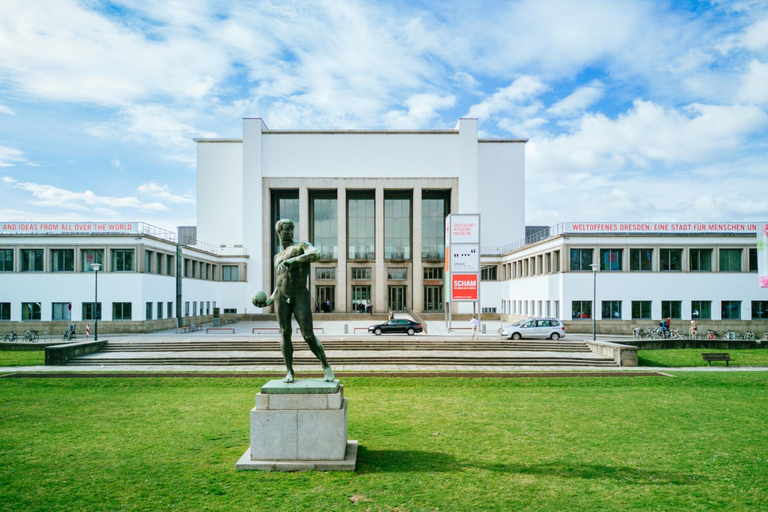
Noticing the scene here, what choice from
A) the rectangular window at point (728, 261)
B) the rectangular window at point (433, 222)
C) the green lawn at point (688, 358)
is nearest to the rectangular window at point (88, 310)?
the green lawn at point (688, 358)

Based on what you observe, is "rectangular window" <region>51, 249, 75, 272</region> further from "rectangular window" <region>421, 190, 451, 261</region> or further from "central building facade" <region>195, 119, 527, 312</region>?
"rectangular window" <region>421, 190, 451, 261</region>

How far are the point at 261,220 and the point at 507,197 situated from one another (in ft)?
103

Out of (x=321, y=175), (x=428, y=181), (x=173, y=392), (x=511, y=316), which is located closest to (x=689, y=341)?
(x=511, y=316)

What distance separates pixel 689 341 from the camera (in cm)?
3381

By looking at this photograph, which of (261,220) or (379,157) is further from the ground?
(379,157)

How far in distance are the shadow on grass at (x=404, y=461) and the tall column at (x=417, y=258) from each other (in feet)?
183

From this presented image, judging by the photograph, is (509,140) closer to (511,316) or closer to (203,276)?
(511,316)

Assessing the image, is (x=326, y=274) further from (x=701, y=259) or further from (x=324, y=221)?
(x=701, y=259)

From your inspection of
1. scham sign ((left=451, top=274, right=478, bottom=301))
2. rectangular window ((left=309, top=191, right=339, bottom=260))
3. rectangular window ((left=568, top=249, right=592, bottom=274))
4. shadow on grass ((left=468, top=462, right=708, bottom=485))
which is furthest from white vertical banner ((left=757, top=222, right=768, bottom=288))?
rectangular window ((left=309, top=191, right=339, bottom=260))

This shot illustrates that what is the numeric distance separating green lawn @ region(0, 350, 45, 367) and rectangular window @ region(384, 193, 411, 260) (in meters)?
44.2

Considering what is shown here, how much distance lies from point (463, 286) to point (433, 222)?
29.8 meters

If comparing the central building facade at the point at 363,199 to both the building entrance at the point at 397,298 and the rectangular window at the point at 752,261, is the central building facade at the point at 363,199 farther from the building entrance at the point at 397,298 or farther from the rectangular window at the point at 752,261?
the rectangular window at the point at 752,261

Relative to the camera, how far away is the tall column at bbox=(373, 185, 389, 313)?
221ft

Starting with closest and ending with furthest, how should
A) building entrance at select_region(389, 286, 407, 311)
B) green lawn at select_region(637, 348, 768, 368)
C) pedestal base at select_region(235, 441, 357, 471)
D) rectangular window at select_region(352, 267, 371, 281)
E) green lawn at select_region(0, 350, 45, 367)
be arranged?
pedestal base at select_region(235, 441, 357, 471) → green lawn at select_region(0, 350, 45, 367) → green lawn at select_region(637, 348, 768, 368) → rectangular window at select_region(352, 267, 371, 281) → building entrance at select_region(389, 286, 407, 311)
